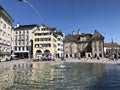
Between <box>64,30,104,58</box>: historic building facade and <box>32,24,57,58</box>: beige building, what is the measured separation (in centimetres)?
2395

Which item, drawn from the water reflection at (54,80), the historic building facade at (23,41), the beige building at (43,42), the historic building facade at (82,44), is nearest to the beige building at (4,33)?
the beige building at (43,42)

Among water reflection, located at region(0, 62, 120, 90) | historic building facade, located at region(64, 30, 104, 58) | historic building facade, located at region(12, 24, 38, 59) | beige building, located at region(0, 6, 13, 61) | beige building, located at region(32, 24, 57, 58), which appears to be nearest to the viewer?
water reflection, located at region(0, 62, 120, 90)

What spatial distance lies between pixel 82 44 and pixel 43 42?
30.9m

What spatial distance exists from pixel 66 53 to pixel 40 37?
29.0m

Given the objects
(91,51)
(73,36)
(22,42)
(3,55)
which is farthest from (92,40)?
(3,55)

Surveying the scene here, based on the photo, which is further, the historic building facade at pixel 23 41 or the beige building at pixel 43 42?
the historic building facade at pixel 23 41

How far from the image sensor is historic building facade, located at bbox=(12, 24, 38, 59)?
117 metres

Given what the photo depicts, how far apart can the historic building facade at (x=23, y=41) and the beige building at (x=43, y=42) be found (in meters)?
4.85

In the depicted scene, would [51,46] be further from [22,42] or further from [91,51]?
[91,51]

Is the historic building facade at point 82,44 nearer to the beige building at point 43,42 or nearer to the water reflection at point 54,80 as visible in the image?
the beige building at point 43,42

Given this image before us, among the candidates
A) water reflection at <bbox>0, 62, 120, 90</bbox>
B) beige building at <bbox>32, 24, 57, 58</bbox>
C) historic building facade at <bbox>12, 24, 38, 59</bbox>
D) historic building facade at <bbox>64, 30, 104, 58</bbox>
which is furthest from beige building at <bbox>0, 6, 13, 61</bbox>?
historic building facade at <bbox>64, 30, 104, 58</bbox>

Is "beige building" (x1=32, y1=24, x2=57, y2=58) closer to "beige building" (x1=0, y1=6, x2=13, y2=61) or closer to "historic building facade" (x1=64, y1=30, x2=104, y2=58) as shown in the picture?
"historic building facade" (x1=64, y1=30, x2=104, y2=58)

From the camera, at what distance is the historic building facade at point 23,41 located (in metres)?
117

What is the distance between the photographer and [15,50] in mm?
119125
